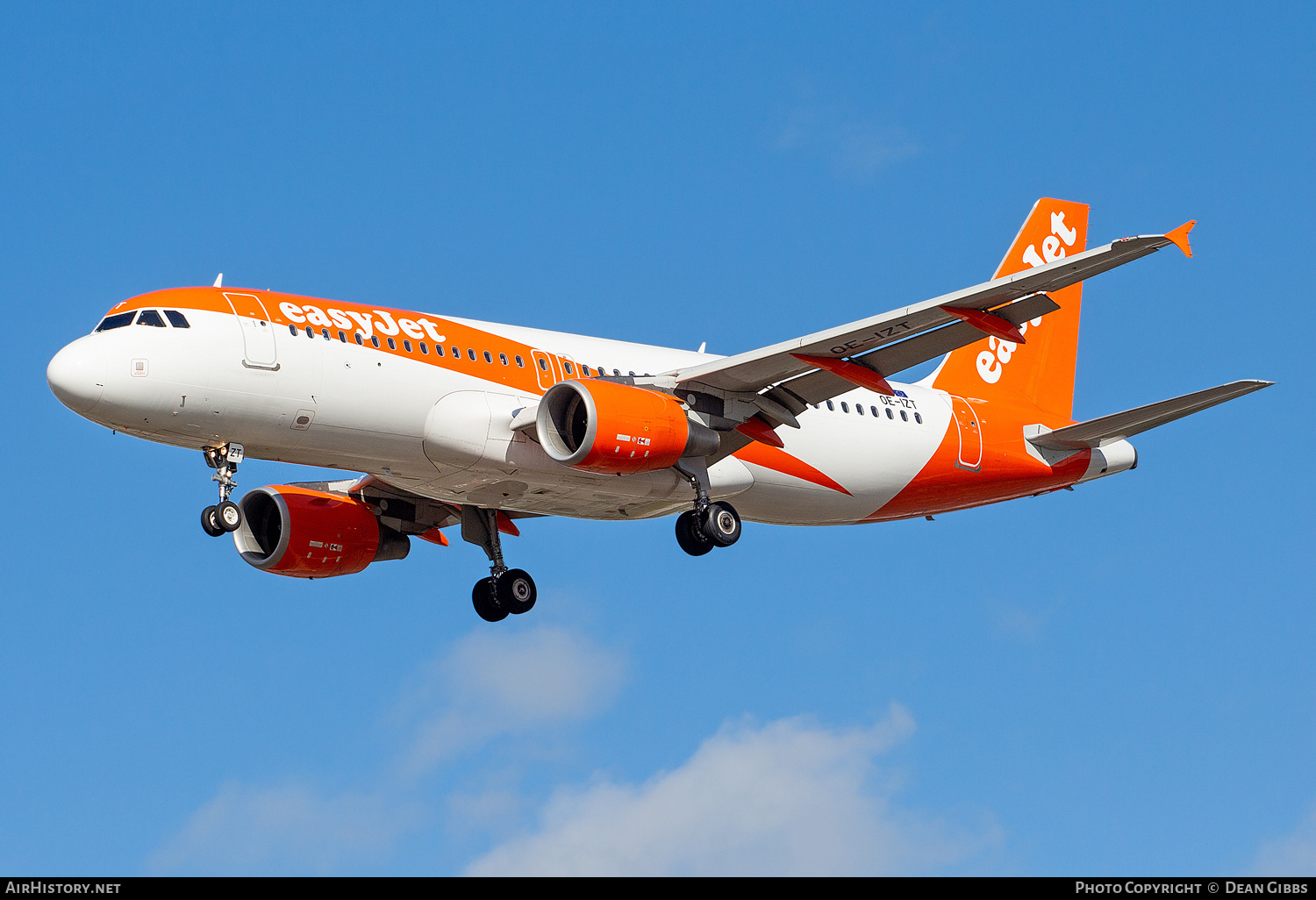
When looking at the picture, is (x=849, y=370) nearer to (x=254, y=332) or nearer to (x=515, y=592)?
(x=515, y=592)

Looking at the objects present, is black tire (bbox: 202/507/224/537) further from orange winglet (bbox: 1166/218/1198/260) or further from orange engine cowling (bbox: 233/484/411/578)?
orange winglet (bbox: 1166/218/1198/260)

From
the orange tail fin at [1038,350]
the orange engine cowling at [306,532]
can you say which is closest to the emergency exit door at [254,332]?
the orange engine cowling at [306,532]

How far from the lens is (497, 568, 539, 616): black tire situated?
120ft

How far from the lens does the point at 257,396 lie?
2869 centimetres

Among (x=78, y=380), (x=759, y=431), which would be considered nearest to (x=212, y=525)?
(x=78, y=380)

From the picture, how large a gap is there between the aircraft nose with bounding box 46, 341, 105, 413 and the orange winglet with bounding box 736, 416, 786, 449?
40.1 feet

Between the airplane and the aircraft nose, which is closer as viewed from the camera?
the aircraft nose

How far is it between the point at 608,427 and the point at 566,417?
1008 millimetres

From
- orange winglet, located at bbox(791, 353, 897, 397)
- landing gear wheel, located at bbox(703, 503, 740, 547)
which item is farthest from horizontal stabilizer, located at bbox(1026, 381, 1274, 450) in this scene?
landing gear wheel, located at bbox(703, 503, 740, 547)

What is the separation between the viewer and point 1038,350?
4119 centimetres

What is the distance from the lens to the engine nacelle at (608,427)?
3030cm

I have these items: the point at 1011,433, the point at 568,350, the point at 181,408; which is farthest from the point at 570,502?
the point at 1011,433

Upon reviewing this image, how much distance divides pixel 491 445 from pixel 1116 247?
1149 centimetres
